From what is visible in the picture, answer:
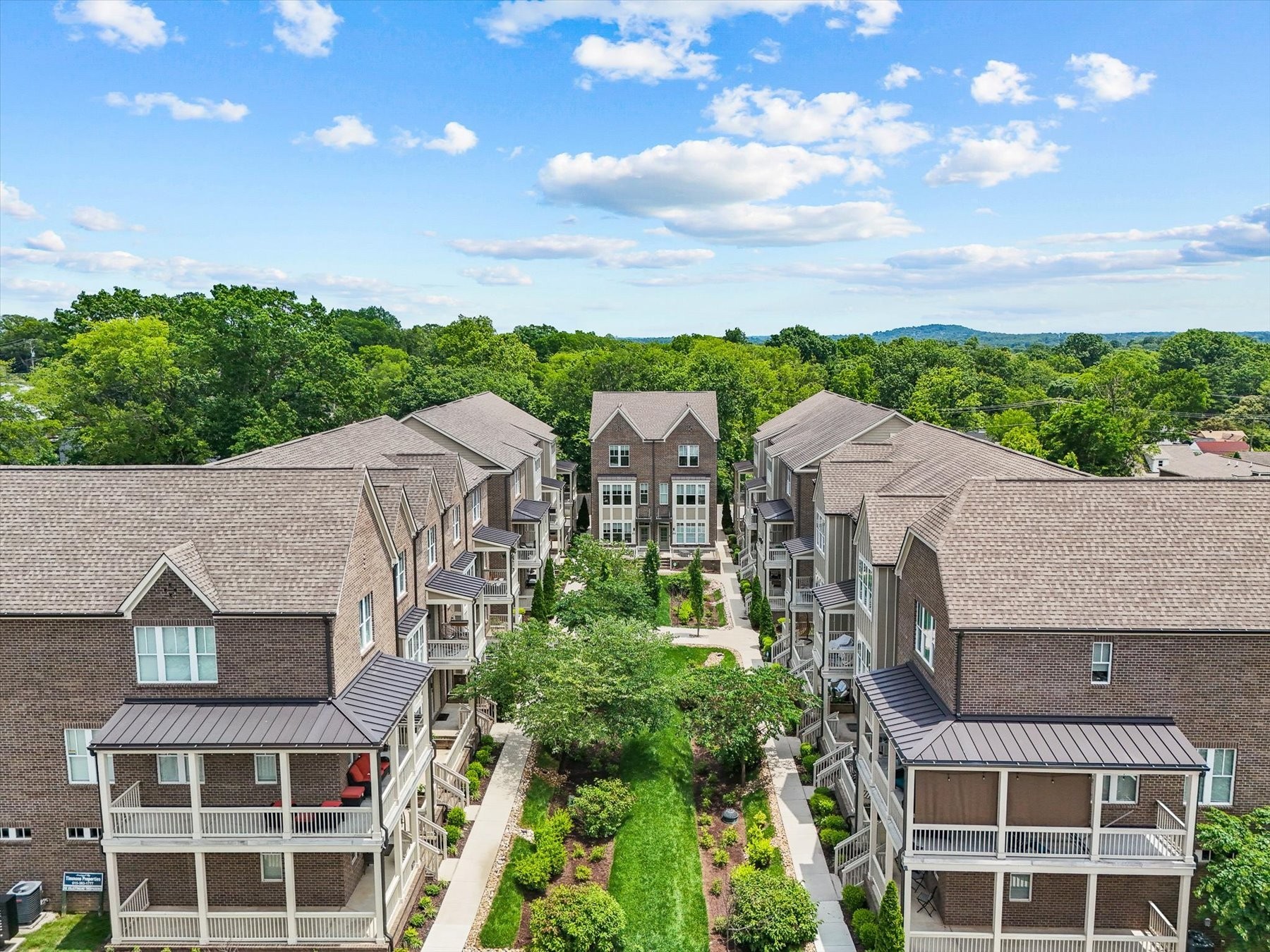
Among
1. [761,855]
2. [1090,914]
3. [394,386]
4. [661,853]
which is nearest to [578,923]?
[661,853]

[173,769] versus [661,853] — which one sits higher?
[173,769]

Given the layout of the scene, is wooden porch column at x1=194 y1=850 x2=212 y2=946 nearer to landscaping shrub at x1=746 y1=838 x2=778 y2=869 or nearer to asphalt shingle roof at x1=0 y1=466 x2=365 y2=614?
asphalt shingle roof at x1=0 y1=466 x2=365 y2=614

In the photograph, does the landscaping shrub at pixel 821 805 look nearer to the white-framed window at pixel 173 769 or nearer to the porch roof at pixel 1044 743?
the porch roof at pixel 1044 743

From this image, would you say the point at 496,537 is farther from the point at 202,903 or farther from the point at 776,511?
the point at 202,903

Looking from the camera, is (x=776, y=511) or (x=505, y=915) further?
(x=776, y=511)

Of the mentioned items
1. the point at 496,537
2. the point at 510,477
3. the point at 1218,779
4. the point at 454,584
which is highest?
the point at 510,477

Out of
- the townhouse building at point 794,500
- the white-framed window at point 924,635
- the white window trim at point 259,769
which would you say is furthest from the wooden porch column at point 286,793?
the townhouse building at point 794,500

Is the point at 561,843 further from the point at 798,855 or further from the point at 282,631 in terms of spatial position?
the point at 282,631
